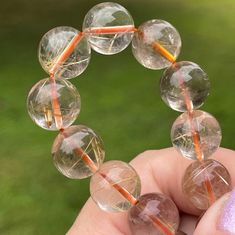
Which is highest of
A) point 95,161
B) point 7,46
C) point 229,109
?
point 95,161

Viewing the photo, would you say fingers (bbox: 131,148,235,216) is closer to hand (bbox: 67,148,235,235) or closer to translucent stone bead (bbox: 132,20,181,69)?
hand (bbox: 67,148,235,235)

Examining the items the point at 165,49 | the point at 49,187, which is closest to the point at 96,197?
the point at 165,49

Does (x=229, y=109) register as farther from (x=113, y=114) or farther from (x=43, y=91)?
(x=43, y=91)

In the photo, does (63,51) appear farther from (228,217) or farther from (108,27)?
(228,217)

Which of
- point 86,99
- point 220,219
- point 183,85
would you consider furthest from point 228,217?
point 86,99

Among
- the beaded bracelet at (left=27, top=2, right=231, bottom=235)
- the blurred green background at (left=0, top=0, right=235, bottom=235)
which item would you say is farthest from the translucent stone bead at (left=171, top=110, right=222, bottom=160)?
the blurred green background at (left=0, top=0, right=235, bottom=235)

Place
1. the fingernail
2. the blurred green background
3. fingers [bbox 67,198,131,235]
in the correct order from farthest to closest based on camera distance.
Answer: the blurred green background < fingers [bbox 67,198,131,235] < the fingernail

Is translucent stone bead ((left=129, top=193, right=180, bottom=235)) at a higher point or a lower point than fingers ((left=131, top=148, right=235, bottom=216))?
higher
